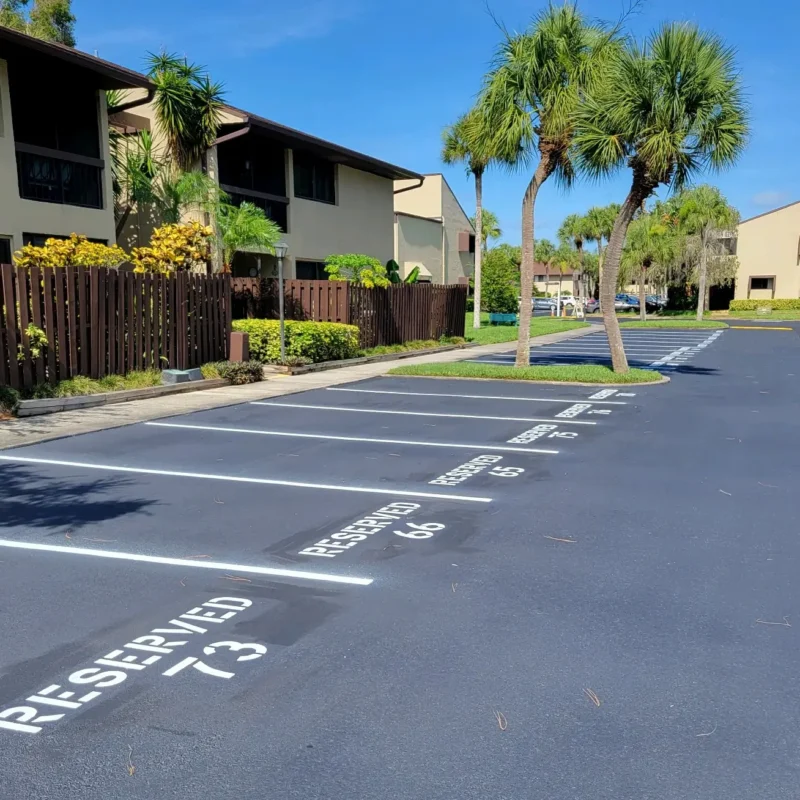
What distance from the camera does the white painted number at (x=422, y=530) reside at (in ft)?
19.4

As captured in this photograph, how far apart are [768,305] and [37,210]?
52.4 metres

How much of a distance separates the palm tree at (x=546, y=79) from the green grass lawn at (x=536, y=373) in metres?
4.82

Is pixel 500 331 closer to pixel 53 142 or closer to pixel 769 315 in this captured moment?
pixel 53 142

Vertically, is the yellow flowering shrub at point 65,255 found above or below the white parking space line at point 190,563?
above

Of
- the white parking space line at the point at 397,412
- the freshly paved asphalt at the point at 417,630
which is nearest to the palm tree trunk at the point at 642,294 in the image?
the white parking space line at the point at 397,412

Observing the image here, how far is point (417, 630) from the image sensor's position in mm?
4246

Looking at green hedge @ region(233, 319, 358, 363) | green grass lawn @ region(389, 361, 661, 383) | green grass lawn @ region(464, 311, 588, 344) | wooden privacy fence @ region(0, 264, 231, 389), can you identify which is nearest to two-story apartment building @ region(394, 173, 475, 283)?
green grass lawn @ region(464, 311, 588, 344)

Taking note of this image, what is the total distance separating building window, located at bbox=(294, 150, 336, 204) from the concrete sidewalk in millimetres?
8708

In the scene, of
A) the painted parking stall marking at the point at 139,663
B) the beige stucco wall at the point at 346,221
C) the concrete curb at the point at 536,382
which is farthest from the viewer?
the beige stucco wall at the point at 346,221

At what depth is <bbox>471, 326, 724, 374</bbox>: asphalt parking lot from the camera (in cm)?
2172

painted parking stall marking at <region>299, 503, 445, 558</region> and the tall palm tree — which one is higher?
the tall palm tree

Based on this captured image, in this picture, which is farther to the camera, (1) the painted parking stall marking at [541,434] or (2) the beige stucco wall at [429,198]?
(2) the beige stucco wall at [429,198]

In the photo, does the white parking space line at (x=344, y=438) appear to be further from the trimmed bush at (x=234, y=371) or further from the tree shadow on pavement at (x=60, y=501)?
the trimmed bush at (x=234, y=371)

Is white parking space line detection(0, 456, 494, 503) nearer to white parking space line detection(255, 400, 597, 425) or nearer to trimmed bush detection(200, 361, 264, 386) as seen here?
white parking space line detection(255, 400, 597, 425)
